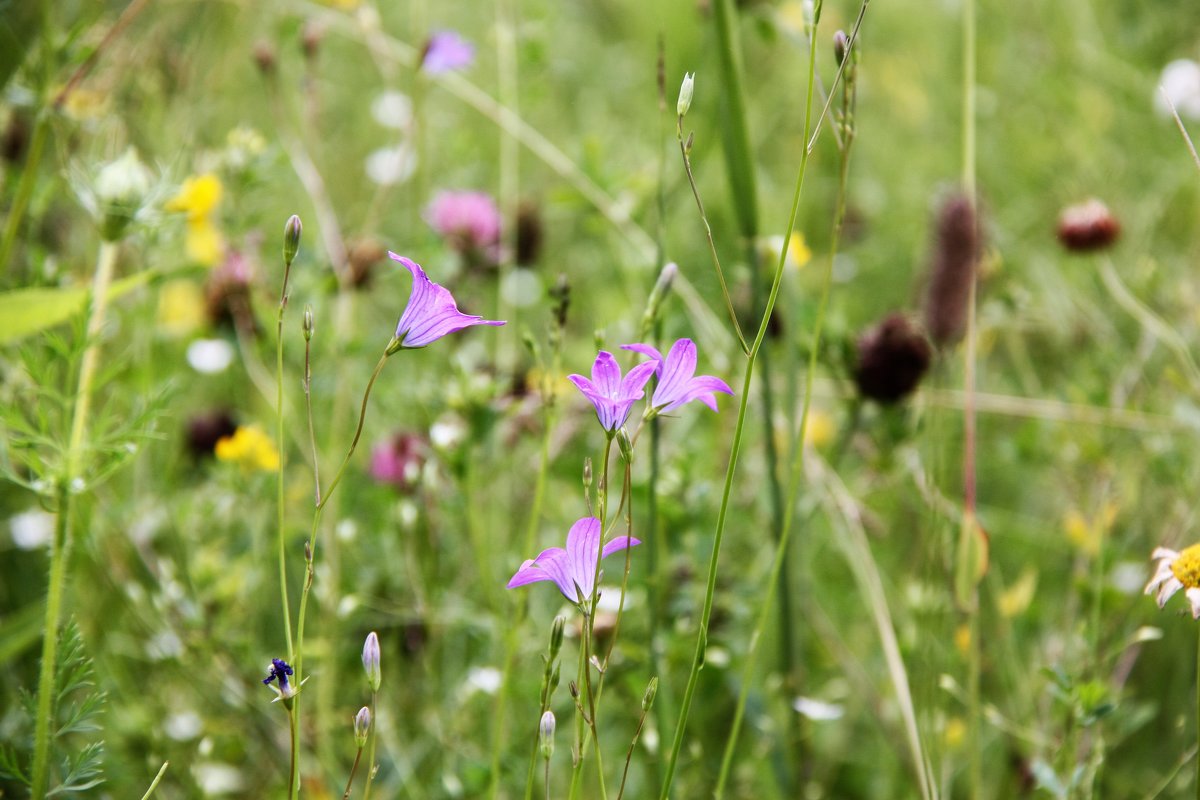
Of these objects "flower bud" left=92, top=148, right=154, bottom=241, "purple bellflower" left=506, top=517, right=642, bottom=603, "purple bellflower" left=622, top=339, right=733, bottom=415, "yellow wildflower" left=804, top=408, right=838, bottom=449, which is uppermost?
"flower bud" left=92, top=148, right=154, bottom=241

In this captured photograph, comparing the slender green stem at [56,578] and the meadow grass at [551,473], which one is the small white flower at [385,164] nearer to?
the meadow grass at [551,473]

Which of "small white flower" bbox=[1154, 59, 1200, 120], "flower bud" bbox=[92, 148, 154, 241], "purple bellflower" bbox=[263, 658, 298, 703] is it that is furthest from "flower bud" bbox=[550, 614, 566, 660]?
"small white flower" bbox=[1154, 59, 1200, 120]

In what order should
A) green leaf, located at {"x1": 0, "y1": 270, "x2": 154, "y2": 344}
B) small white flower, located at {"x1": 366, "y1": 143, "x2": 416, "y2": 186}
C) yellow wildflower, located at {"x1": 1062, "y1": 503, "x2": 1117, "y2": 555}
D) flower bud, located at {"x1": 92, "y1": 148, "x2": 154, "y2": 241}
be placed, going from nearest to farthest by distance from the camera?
1. green leaf, located at {"x1": 0, "y1": 270, "x2": 154, "y2": 344}
2. flower bud, located at {"x1": 92, "y1": 148, "x2": 154, "y2": 241}
3. yellow wildflower, located at {"x1": 1062, "y1": 503, "x2": 1117, "y2": 555}
4. small white flower, located at {"x1": 366, "y1": 143, "x2": 416, "y2": 186}

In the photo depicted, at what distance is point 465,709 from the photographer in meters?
0.91

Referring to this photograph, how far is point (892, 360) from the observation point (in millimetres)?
910

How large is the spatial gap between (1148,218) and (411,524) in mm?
1084

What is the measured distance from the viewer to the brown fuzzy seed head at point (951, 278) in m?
0.92

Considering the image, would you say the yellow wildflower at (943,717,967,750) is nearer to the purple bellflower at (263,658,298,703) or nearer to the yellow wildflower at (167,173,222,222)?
the purple bellflower at (263,658,298,703)

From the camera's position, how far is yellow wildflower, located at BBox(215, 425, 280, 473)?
971 mm

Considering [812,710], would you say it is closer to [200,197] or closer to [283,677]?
[283,677]

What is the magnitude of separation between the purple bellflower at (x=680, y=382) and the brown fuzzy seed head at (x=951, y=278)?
505mm

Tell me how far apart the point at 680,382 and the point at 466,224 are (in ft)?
2.37

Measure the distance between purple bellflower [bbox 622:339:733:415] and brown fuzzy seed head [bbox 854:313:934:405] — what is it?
18.3 inches

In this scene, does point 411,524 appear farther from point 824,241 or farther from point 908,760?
point 824,241
